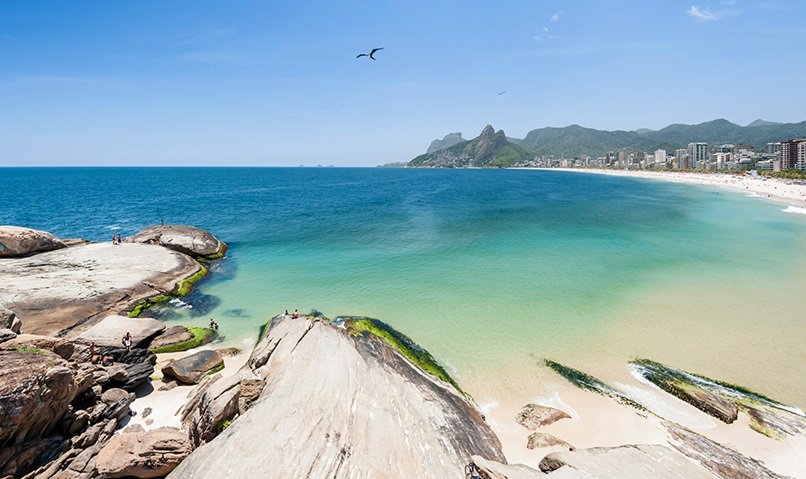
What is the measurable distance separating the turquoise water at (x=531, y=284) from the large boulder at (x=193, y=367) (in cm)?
300

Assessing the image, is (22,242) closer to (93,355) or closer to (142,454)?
(93,355)

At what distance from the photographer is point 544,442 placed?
45.1ft

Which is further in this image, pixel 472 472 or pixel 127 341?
pixel 127 341

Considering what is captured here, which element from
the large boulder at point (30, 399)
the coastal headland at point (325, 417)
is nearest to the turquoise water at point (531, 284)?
the coastal headland at point (325, 417)

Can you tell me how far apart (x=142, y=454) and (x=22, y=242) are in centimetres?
3562

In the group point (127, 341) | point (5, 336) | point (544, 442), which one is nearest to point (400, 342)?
point (544, 442)

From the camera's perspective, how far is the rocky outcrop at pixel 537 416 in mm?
15124

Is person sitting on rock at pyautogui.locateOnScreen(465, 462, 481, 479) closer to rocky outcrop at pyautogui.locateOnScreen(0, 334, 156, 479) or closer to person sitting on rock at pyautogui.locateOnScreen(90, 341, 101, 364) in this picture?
rocky outcrop at pyautogui.locateOnScreen(0, 334, 156, 479)

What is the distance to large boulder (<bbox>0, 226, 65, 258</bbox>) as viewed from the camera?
3222cm

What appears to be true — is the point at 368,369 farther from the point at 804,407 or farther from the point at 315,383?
the point at 804,407

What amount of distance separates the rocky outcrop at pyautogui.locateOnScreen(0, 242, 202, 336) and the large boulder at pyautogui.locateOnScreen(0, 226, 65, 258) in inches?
42.6

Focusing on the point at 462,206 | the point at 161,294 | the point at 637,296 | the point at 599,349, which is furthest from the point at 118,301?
the point at 462,206

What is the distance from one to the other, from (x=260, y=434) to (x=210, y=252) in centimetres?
3668

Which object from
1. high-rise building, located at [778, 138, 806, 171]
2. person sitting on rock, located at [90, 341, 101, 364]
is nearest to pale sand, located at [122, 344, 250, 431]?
person sitting on rock, located at [90, 341, 101, 364]
